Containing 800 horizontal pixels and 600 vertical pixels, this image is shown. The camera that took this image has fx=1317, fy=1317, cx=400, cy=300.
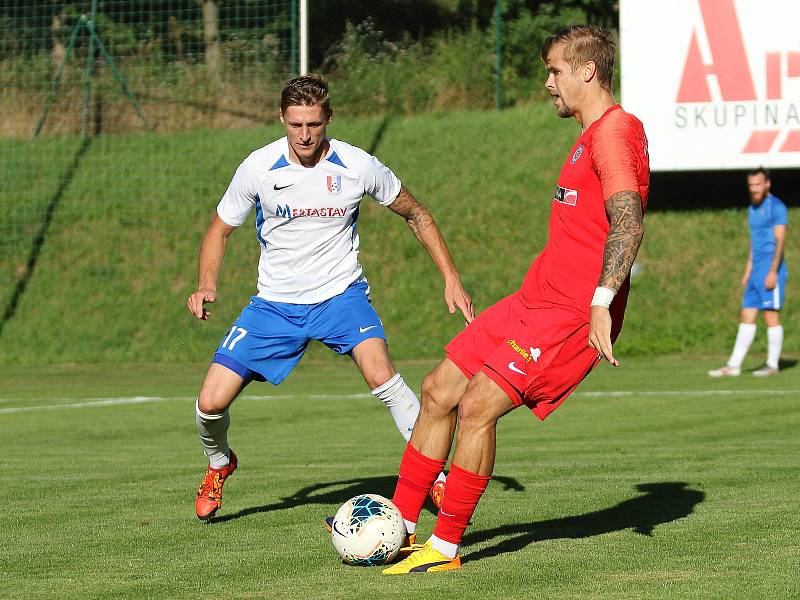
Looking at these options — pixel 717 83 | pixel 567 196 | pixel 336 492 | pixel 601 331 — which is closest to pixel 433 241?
pixel 336 492

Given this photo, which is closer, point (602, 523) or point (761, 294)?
point (602, 523)

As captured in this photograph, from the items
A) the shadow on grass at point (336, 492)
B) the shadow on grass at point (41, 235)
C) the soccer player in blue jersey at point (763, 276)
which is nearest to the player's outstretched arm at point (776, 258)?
the soccer player in blue jersey at point (763, 276)

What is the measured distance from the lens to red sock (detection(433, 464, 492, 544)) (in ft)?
17.6

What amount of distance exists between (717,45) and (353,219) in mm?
13350

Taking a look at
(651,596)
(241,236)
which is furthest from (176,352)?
(651,596)

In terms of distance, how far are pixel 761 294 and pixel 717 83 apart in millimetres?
5207

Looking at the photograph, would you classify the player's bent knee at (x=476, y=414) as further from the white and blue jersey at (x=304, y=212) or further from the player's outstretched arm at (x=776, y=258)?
the player's outstretched arm at (x=776, y=258)

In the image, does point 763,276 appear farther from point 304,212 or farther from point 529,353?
point 529,353

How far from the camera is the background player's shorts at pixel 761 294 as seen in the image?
586 inches

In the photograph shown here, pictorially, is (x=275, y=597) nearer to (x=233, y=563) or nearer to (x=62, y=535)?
(x=233, y=563)

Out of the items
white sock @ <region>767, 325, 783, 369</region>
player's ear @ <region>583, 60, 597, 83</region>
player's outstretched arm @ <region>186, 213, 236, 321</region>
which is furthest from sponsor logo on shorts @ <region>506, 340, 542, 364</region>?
white sock @ <region>767, 325, 783, 369</region>

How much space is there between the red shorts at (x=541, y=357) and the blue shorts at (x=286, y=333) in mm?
1574

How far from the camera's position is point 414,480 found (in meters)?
5.76

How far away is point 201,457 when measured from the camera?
953cm
